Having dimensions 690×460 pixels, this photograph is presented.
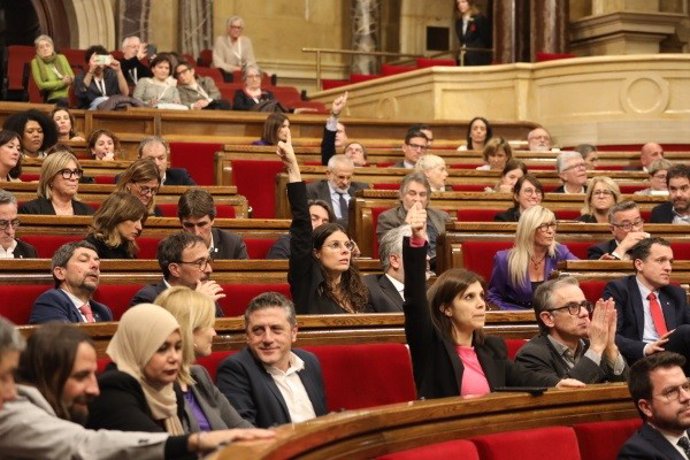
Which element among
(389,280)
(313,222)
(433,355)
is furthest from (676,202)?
(433,355)

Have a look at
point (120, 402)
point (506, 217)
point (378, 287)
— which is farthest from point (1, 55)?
point (120, 402)

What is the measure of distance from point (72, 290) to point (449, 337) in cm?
112

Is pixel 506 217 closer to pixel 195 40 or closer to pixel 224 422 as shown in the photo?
pixel 224 422

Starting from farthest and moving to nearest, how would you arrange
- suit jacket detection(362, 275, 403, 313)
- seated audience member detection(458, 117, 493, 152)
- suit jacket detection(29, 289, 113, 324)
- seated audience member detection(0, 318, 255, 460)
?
seated audience member detection(458, 117, 493, 152)
suit jacket detection(362, 275, 403, 313)
suit jacket detection(29, 289, 113, 324)
seated audience member detection(0, 318, 255, 460)

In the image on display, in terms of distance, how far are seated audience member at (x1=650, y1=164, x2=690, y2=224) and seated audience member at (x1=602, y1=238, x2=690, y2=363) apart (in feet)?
5.34

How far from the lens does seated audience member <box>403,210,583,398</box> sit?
3.35m

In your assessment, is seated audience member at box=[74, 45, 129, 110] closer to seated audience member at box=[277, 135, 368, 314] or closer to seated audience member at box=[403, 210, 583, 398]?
seated audience member at box=[277, 135, 368, 314]

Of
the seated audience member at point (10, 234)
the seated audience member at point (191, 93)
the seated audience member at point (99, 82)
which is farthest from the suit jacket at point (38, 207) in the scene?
the seated audience member at point (191, 93)

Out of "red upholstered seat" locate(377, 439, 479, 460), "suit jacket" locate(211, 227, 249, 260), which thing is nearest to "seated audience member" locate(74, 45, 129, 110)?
"suit jacket" locate(211, 227, 249, 260)

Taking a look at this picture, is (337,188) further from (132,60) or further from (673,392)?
(132,60)

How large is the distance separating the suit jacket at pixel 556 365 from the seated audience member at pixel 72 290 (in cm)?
121

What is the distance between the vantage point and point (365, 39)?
13484 millimetres

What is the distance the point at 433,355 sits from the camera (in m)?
3.42

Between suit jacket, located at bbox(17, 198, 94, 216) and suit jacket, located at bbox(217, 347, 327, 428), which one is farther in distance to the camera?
suit jacket, located at bbox(17, 198, 94, 216)
